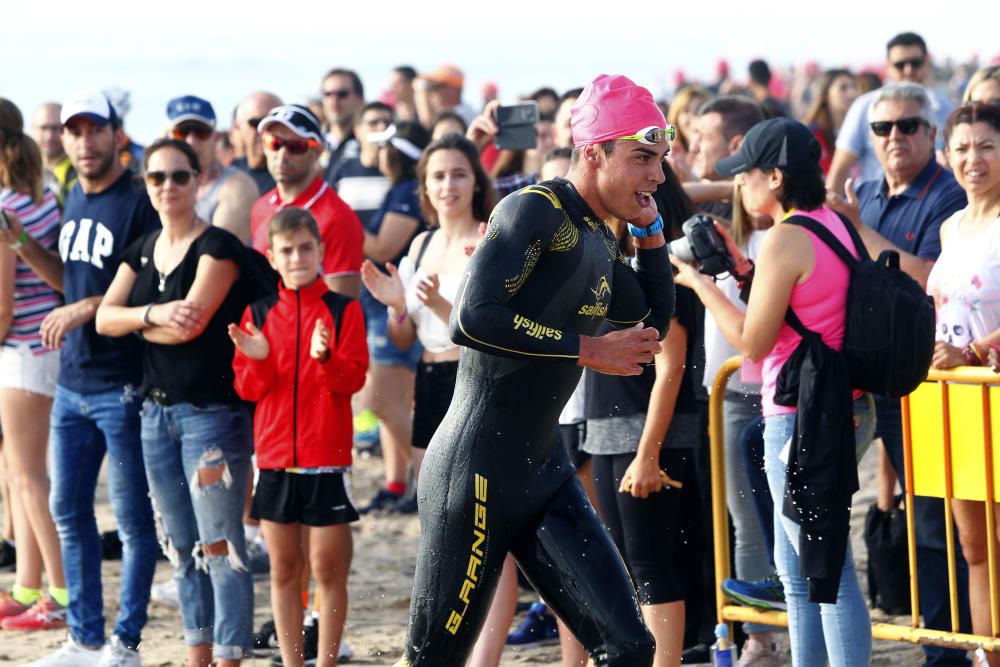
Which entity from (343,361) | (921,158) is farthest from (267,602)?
(921,158)

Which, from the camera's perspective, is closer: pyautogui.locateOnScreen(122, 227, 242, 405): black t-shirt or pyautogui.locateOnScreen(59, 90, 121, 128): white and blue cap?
pyautogui.locateOnScreen(122, 227, 242, 405): black t-shirt

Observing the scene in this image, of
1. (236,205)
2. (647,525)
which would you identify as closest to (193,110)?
(236,205)

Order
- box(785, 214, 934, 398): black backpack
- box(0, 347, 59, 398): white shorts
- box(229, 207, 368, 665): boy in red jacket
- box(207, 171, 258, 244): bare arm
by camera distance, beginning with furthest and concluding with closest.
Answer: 1. box(207, 171, 258, 244): bare arm
2. box(0, 347, 59, 398): white shorts
3. box(229, 207, 368, 665): boy in red jacket
4. box(785, 214, 934, 398): black backpack

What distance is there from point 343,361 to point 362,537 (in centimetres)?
341

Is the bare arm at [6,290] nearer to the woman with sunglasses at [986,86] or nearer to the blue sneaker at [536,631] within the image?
the blue sneaker at [536,631]

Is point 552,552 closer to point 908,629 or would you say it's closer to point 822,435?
point 822,435

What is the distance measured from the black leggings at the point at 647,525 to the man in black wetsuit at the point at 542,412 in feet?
3.87

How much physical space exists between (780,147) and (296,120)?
277 cm

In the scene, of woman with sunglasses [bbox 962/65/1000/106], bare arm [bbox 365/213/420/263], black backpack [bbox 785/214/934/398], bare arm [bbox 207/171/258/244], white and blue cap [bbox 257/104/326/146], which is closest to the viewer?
black backpack [bbox 785/214/934/398]

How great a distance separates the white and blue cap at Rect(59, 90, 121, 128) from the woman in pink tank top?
311cm

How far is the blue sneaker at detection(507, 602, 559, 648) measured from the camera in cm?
680

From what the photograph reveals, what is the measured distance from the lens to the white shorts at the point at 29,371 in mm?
7117

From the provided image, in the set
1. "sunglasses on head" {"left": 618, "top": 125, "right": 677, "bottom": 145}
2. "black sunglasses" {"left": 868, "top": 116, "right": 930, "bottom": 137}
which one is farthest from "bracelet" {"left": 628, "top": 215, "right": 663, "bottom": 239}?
"black sunglasses" {"left": 868, "top": 116, "right": 930, "bottom": 137}

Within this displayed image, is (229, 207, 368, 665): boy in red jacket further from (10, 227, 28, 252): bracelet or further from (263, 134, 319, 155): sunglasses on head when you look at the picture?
(10, 227, 28, 252): bracelet
